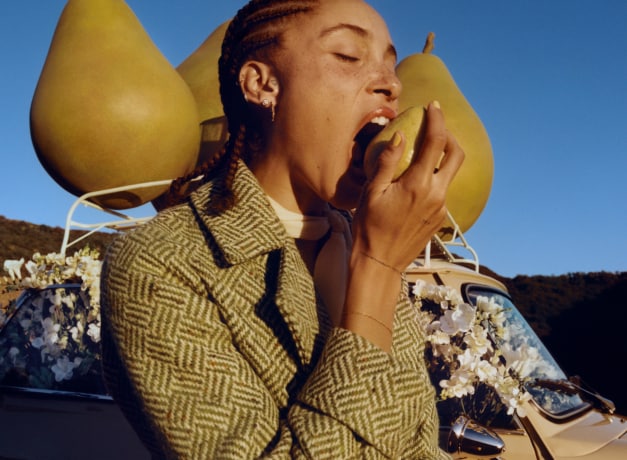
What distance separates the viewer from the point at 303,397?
135 centimetres

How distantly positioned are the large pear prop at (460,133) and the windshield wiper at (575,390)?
4.13 feet

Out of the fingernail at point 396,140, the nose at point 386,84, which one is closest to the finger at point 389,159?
the fingernail at point 396,140

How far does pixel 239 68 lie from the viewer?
193 cm

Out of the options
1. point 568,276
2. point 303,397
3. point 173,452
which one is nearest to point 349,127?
point 303,397

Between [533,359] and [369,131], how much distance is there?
192 centimetres

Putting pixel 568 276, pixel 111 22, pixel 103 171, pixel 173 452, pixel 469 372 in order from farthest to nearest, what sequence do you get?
pixel 568 276, pixel 111 22, pixel 103 171, pixel 469 372, pixel 173 452

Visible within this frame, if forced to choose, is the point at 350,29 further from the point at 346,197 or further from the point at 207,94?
the point at 207,94

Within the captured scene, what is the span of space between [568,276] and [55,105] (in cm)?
1995

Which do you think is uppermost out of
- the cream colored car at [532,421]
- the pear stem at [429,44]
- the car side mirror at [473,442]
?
the pear stem at [429,44]

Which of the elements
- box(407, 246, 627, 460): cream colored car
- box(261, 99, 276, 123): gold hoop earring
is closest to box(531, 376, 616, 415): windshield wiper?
box(407, 246, 627, 460): cream colored car

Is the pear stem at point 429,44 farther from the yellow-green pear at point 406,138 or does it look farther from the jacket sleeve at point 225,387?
the jacket sleeve at point 225,387

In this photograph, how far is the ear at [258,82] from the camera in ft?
5.90

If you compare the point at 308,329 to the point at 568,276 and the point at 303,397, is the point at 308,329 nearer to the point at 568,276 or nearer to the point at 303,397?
the point at 303,397

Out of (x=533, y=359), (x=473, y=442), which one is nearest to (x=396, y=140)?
(x=473, y=442)
